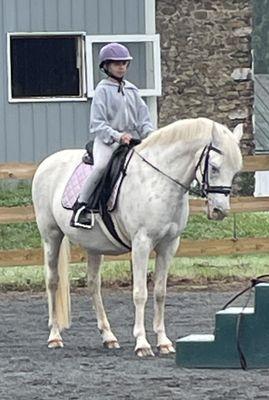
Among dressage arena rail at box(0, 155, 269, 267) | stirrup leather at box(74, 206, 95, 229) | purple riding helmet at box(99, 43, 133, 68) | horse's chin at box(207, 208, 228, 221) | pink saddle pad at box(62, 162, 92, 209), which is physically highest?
purple riding helmet at box(99, 43, 133, 68)

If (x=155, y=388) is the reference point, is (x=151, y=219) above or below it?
above

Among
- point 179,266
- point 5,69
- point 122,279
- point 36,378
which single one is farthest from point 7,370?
point 5,69

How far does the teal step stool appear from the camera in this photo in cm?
895

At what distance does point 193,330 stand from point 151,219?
1.70 metres

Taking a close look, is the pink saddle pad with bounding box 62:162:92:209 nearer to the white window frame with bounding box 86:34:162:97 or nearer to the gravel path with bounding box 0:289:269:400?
the gravel path with bounding box 0:289:269:400

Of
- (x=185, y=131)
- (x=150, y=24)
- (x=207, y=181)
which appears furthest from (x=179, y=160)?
(x=150, y=24)

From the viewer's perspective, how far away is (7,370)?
9.26 metres

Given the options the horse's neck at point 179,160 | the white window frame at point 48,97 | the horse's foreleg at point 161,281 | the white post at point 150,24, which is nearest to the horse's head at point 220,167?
the horse's neck at point 179,160

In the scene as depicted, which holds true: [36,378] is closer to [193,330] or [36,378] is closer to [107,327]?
[107,327]

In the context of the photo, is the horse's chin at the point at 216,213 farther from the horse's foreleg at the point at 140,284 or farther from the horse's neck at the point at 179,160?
the horse's foreleg at the point at 140,284

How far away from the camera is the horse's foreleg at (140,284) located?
393 inches

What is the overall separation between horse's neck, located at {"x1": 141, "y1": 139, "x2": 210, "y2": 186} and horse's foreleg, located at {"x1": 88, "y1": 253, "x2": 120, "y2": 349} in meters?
1.37

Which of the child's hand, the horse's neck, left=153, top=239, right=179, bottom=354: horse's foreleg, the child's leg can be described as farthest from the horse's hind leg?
the horse's neck

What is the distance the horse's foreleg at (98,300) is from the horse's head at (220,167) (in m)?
1.40
